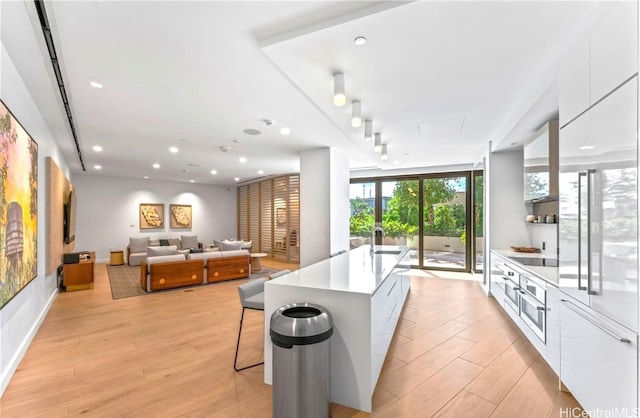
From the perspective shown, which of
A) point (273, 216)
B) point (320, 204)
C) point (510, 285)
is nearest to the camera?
point (510, 285)

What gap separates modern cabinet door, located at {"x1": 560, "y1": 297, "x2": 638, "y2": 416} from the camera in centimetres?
157

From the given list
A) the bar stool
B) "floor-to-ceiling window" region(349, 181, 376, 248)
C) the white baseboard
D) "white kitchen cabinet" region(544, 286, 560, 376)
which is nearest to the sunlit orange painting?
the white baseboard

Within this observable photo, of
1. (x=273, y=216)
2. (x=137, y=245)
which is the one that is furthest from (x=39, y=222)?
(x=273, y=216)

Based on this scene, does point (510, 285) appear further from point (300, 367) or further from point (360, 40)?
point (360, 40)

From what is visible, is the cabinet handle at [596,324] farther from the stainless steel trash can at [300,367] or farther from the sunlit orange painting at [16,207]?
the sunlit orange painting at [16,207]

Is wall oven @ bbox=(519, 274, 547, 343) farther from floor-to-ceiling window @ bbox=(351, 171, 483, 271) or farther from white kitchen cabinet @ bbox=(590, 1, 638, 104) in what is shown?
floor-to-ceiling window @ bbox=(351, 171, 483, 271)

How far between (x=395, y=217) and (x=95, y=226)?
948 cm

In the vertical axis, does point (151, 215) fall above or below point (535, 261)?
above

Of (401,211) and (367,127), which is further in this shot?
(401,211)

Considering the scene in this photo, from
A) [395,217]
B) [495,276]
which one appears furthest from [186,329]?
[395,217]

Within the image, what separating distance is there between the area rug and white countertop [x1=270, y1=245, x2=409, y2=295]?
420 cm

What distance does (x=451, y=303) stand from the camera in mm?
4691

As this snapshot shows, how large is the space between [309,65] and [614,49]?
2026mm

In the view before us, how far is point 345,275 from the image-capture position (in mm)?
2674
